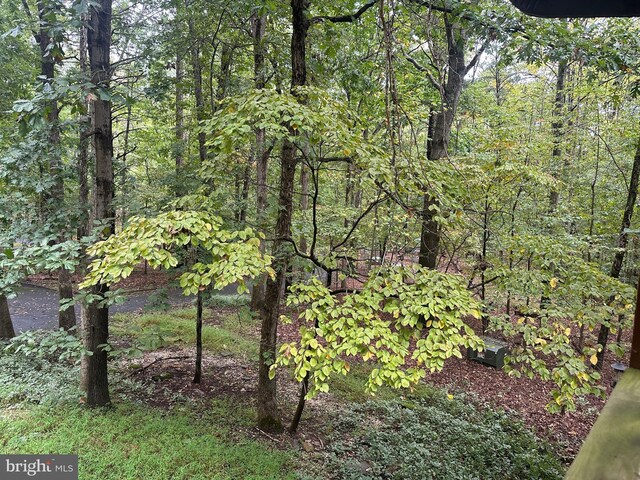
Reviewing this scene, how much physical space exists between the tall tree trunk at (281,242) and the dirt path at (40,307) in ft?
15.4

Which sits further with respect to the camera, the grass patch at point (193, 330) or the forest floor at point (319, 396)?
the grass patch at point (193, 330)

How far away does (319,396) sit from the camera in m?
6.47

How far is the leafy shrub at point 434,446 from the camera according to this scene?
4.57 m

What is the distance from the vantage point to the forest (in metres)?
2.95

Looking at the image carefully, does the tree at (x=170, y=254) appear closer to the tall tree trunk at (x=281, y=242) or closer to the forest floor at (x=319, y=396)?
the tall tree trunk at (x=281, y=242)

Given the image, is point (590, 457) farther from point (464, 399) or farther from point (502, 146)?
point (502, 146)

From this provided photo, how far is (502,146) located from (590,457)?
760 centimetres

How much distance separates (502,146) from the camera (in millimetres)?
7125

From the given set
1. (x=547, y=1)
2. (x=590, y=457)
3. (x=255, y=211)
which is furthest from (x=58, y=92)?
(x=590, y=457)

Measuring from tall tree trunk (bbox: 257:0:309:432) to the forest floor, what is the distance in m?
0.41

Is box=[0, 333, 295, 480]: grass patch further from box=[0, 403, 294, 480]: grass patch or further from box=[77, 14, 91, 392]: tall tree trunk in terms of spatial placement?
box=[77, 14, 91, 392]: tall tree trunk

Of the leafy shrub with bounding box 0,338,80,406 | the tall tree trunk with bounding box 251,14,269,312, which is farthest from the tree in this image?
the leafy shrub with bounding box 0,338,80,406

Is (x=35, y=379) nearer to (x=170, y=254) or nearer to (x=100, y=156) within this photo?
(x=100, y=156)

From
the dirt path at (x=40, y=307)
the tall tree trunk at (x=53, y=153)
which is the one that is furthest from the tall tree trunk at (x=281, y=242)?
the dirt path at (x=40, y=307)
